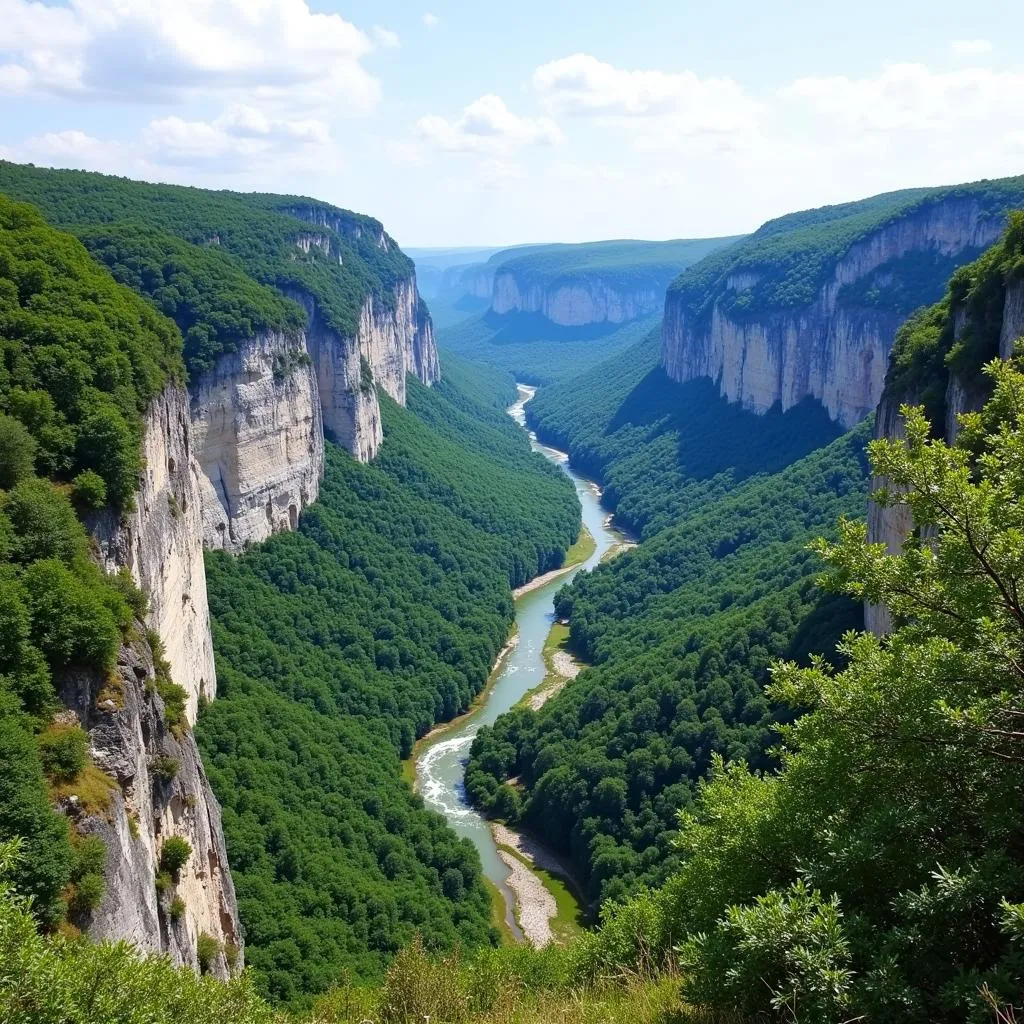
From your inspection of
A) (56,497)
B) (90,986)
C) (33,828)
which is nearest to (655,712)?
(56,497)

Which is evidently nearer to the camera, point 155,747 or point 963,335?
point 155,747

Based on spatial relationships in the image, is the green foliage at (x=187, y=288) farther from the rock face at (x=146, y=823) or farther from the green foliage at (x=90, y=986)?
the green foliage at (x=90, y=986)

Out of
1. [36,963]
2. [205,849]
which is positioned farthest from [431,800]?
[36,963]

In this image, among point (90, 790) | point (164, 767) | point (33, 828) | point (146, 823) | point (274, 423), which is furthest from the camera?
point (274, 423)

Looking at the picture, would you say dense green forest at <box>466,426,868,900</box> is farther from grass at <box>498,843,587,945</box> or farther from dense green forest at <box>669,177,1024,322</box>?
dense green forest at <box>669,177,1024,322</box>

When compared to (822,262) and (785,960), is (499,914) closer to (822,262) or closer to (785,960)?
(785,960)

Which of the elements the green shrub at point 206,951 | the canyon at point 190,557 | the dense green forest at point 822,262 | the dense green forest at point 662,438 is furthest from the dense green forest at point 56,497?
the dense green forest at point 662,438

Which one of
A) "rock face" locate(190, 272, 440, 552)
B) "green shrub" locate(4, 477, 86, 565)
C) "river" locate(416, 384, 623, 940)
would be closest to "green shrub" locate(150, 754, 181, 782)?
"green shrub" locate(4, 477, 86, 565)
